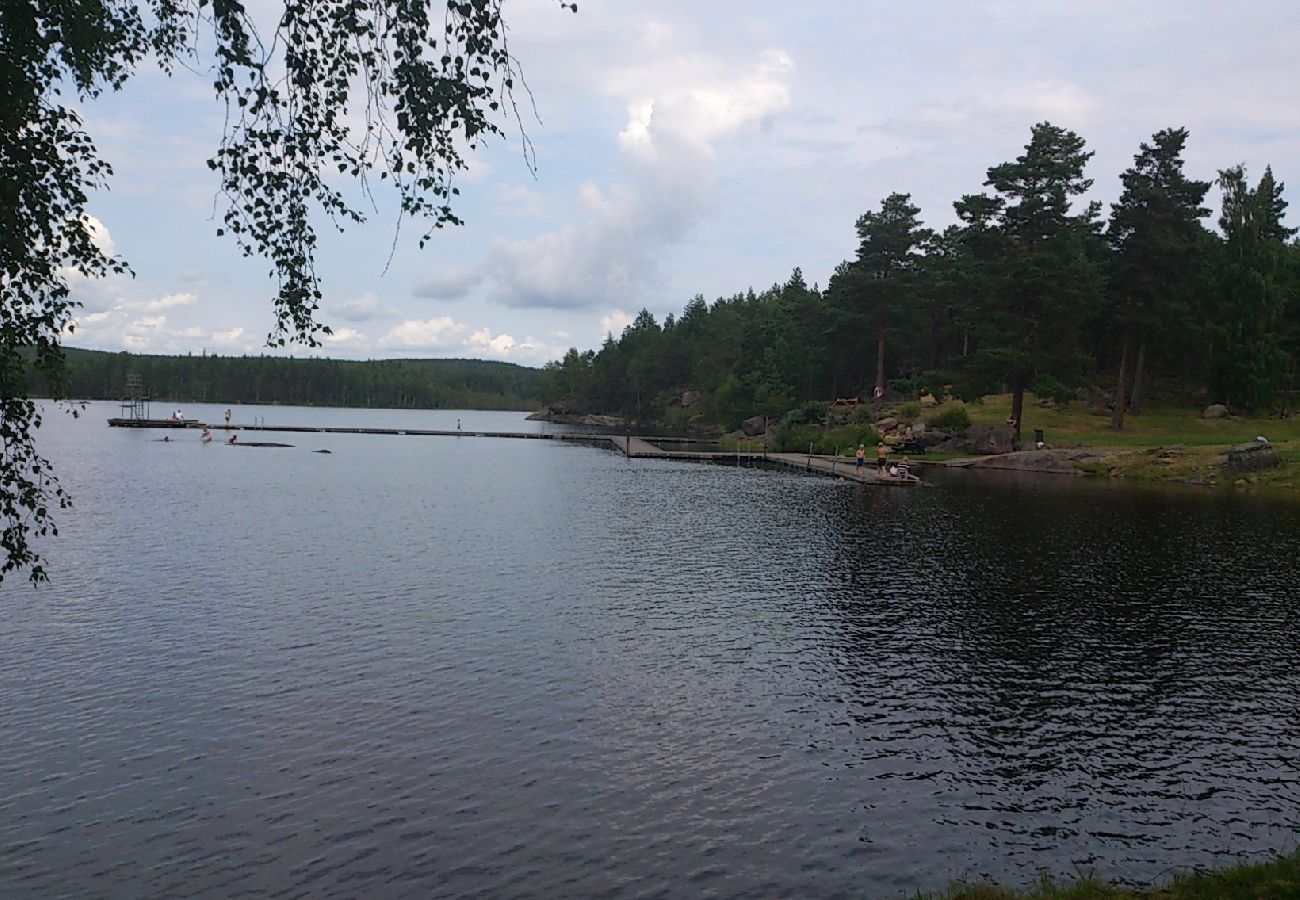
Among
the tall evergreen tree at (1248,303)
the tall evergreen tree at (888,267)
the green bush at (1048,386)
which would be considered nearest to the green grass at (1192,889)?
the green bush at (1048,386)

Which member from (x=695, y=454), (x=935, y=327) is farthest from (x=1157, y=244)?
(x=695, y=454)

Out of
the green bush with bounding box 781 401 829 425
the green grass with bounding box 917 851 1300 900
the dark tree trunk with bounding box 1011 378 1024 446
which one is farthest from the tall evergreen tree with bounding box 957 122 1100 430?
the green grass with bounding box 917 851 1300 900

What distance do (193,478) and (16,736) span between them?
52.1 metres

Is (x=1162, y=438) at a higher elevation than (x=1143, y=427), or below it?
below

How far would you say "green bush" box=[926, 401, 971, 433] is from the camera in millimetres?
84500

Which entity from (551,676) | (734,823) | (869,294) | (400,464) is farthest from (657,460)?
(734,823)

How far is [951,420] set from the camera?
8494cm

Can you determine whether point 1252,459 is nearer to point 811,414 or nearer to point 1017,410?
point 1017,410

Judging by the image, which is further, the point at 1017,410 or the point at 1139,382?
the point at 1139,382

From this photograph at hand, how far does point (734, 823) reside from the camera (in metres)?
14.0

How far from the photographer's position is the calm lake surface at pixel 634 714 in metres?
13.0

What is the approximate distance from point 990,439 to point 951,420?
4569 millimetres

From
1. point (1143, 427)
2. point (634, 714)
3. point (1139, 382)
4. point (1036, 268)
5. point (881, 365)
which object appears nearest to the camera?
point (634, 714)

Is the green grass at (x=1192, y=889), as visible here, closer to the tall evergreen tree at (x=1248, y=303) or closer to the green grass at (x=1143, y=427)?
the green grass at (x=1143, y=427)
